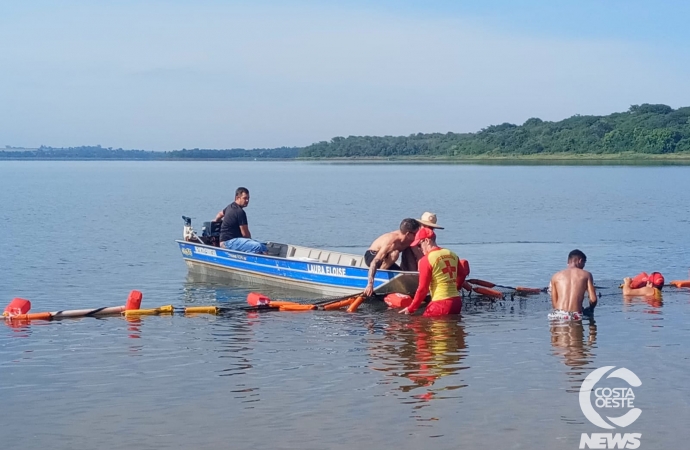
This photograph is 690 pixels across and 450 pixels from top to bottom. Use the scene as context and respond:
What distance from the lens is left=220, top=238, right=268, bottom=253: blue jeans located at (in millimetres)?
20083

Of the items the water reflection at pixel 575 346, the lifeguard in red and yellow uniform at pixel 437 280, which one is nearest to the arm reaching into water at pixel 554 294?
the water reflection at pixel 575 346

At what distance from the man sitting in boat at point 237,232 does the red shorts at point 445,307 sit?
20.6ft

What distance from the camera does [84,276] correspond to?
22688 millimetres

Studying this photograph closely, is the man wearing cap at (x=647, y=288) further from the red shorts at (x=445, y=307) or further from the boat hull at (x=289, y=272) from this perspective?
the boat hull at (x=289, y=272)

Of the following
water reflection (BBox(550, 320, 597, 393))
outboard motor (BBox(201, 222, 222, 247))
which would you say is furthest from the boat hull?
water reflection (BBox(550, 320, 597, 393))

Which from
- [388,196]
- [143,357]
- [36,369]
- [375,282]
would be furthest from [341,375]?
[388,196]

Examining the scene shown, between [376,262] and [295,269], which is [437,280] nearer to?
[376,262]

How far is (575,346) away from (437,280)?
2609 mm

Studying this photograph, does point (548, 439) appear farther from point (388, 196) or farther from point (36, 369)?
point (388, 196)

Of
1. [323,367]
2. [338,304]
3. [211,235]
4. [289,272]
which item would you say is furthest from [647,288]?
[211,235]

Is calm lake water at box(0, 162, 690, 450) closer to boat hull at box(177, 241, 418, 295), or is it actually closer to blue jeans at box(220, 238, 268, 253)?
boat hull at box(177, 241, 418, 295)

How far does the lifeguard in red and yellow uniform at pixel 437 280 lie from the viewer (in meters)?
14.3

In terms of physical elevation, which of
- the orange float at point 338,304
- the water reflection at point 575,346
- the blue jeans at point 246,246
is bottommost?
the water reflection at point 575,346

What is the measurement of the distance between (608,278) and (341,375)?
12017 mm
